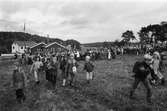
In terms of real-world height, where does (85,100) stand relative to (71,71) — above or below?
below

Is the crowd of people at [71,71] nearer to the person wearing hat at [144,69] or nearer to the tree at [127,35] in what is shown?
the person wearing hat at [144,69]

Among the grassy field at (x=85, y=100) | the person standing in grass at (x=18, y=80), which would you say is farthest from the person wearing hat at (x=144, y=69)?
A: the person standing in grass at (x=18, y=80)

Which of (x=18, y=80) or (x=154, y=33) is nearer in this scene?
(x=18, y=80)

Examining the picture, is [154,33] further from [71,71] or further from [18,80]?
[18,80]

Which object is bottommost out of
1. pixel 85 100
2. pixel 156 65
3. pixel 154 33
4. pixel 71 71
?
pixel 85 100

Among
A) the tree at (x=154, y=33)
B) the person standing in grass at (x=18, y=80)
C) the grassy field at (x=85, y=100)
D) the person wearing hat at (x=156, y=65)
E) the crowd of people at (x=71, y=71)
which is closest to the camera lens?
the grassy field at (x=85, y=100)

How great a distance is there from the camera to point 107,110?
5.19m

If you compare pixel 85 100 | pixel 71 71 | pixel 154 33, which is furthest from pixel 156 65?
pixel 154 33

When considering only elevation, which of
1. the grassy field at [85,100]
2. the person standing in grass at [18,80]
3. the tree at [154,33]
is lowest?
the grassy field at [85,100]

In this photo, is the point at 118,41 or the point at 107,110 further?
the point at 118,41

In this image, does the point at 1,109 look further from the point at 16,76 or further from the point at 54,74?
the point at 54,74

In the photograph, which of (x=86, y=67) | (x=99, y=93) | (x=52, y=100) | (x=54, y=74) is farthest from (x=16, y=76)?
(x=86, y=67)

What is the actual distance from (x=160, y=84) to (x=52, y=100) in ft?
17.4

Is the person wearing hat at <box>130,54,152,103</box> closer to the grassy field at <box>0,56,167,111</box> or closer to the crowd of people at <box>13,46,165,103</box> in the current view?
the crowd of people at <box>13,46,165,103</box>
